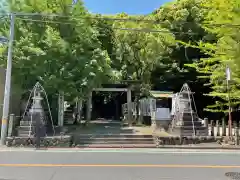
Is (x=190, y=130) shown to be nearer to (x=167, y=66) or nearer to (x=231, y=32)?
(x=231, y=32)

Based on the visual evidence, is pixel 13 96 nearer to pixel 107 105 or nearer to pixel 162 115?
pixel 162 115

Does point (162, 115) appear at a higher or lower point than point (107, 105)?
lower

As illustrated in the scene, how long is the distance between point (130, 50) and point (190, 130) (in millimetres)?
9190
